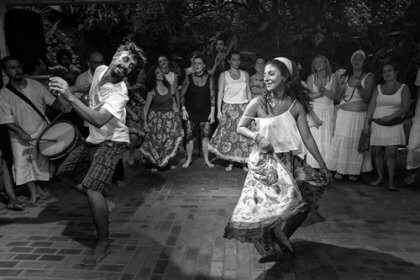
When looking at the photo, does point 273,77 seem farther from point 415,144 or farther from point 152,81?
point 152,81

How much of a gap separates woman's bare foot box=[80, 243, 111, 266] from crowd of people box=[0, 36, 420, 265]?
1cm

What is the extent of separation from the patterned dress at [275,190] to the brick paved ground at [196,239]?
401 millimetres

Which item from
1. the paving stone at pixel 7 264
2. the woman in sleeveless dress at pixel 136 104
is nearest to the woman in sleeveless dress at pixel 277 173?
the paving stone at pixel 7 264

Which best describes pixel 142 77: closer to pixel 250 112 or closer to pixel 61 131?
pixel 61 131

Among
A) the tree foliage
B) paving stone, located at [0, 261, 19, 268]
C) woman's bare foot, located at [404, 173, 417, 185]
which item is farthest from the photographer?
the tree foliage

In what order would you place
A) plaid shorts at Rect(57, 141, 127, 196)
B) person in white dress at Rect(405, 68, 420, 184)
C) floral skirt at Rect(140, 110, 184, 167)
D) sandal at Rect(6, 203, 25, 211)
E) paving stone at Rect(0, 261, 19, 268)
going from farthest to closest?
floral skirt at Rect(140, 110, 184, 167), person in white dress at Rect(405, 68, 420, 184), sandal at Rect(6, 203, 25, 211), plaid shorts at Rect(57, 141, 127, 196), paving stone at Rect(0, 261, 19, 268)

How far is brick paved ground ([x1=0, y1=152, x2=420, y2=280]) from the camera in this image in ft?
10.5

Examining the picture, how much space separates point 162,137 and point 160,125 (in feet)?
0.75

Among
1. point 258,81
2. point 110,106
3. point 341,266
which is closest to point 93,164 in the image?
point 110,106

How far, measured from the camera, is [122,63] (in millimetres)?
3480

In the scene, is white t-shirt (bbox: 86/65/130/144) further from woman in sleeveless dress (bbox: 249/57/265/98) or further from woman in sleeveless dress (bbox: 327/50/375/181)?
woman in sleeveless dress (bbox: 327/50/375/181)

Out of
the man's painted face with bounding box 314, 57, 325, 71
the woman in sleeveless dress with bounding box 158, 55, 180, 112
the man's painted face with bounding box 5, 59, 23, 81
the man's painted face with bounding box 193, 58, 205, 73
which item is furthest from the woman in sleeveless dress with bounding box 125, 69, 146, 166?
the man's painted face with bounding box 314, 57, 325, 71

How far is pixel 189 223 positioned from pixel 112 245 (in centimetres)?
96

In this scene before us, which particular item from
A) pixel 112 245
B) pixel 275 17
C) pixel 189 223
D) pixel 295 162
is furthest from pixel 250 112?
pixel 275 17
